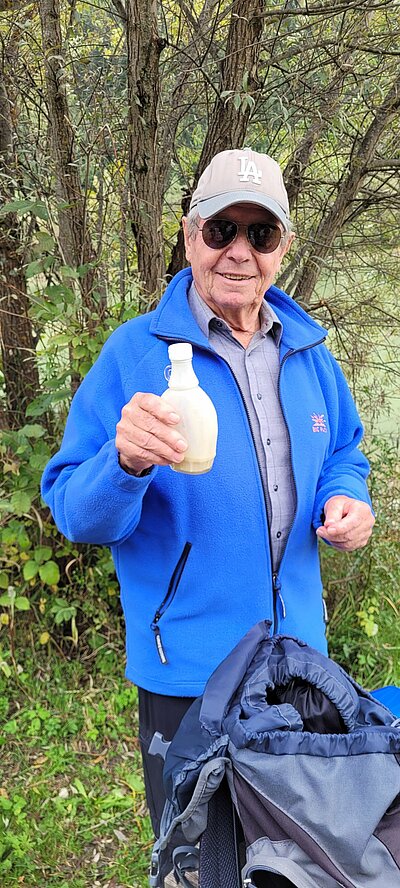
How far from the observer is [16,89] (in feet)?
9.70

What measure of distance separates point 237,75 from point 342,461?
5.83 feet

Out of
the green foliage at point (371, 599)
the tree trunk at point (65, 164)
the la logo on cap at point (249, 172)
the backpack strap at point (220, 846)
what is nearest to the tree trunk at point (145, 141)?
the tree trunk at point (65, 164)

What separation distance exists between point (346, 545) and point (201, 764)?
0.63 metres

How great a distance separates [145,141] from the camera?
287 centimetres

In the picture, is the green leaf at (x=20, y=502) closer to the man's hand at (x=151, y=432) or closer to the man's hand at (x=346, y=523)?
the man's hand at (x=346, y=523)

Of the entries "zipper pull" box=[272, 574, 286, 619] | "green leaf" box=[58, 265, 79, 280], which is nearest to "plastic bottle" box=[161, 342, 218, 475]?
"zipper pull" box=[272, 574, 286, 619]

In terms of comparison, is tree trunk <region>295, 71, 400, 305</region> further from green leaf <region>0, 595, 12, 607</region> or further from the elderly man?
green leaf <region>0, 595, 12, 607</region>

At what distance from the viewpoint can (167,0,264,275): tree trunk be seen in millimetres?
2672

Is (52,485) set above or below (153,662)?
above

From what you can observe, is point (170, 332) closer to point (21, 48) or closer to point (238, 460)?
point (238, 460)

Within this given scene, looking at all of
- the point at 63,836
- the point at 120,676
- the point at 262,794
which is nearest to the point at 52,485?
the point at 262,794

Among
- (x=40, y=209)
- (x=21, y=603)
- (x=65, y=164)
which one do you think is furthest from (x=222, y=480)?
(x=65, y=164)

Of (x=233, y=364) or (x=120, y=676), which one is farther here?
(x=120, y=676)

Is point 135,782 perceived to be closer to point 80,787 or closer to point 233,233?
point 80,787
